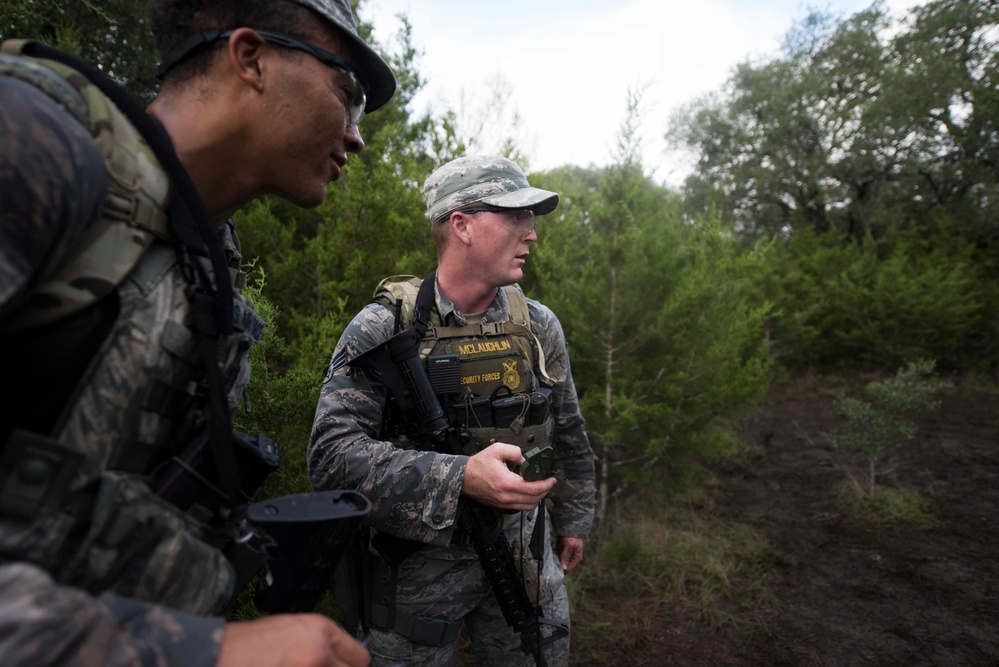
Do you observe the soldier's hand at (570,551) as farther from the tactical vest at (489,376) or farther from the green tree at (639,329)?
the green tree at (639,329)

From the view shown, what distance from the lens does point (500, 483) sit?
64.1 inches

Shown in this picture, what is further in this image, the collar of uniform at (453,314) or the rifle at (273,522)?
the collar of uniform at (453,314)

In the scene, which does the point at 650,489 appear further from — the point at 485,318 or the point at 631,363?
the point at 485,318

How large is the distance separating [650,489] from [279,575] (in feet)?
17.2

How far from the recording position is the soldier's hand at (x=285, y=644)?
0.71 metres

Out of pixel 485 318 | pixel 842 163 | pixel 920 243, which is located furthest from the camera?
pixel 842 163

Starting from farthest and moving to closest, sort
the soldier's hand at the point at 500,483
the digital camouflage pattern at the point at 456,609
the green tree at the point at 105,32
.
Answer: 1. the green tree at the point at 105,32
2. the digital camouflage pattern at the point at 456,609
3. the soldier's hand at the point at 500,483

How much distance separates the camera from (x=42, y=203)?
63 cm

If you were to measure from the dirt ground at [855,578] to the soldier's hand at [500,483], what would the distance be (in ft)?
8.55

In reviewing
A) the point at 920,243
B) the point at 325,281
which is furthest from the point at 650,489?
the point at 920,243

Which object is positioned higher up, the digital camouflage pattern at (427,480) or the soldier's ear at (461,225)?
the soldier's ear at (461,225)

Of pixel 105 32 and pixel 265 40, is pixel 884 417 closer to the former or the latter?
pixel 265 40

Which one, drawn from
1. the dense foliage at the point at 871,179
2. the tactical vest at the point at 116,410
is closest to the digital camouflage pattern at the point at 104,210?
the tactical vest at the point at 116,410

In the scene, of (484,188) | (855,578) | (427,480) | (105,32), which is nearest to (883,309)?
(855,578)
